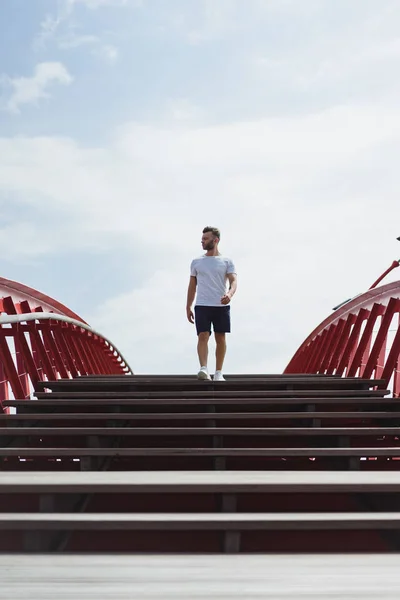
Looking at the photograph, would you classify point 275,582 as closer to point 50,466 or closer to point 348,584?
point 348,584

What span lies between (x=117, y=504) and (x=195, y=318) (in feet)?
14.3

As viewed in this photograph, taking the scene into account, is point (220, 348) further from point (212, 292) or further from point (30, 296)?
point (30, 296)

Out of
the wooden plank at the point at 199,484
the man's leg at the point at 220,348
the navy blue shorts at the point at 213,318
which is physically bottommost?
the wooden plank at the point at 199,484

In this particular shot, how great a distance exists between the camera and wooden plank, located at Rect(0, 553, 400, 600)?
2.37 m

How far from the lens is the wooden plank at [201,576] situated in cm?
237

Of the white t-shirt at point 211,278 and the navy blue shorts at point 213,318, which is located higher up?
the white t-shirt at point 211,278

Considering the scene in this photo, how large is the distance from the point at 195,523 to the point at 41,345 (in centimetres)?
603

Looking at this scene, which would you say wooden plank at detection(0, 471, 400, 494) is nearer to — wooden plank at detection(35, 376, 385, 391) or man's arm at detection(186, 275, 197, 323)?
wooden plank at detection(35, 376, 385, 391)

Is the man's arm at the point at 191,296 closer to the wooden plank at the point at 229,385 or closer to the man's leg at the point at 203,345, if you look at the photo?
the man's leg at the point at 203,345

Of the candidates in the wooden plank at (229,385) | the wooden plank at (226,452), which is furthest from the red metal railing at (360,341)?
the wooden plank at (226,452)

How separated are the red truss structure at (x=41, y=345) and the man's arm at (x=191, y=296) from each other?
1.46 meters

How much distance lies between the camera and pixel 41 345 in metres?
8.55

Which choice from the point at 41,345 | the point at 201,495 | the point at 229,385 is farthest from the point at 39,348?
the point at 201,495

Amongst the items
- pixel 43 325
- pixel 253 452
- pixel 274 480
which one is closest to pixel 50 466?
pixel 253 452
